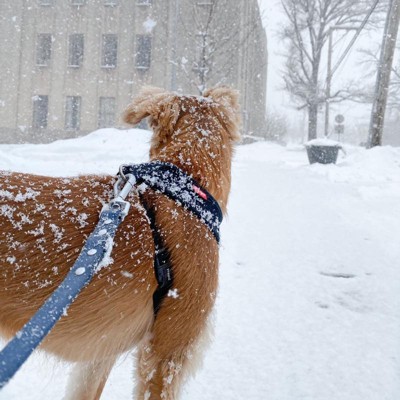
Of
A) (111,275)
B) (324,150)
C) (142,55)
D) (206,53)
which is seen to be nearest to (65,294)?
(111,275)

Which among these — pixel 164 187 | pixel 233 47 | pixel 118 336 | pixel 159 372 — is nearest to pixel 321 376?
pixel 159 372

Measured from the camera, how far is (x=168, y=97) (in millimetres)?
2100

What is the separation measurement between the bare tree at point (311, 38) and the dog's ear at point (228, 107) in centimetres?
2764

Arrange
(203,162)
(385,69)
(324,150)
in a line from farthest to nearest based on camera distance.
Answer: (324,150), (385,69), (203,162)

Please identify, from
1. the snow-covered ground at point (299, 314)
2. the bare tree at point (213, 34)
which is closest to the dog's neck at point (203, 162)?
the snow-covered ground at point (299, 314)

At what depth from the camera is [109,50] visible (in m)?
30.4

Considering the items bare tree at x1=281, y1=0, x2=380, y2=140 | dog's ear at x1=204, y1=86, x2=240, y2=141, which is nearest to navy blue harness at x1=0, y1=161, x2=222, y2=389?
dog's ear at x1=204, y1=86, x2=240, y2=141

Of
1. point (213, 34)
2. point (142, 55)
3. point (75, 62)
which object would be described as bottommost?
point (213, 34)

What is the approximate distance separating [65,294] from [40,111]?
3364 cm

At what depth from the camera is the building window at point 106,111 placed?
3050 cm

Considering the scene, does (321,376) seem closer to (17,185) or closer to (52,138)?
(17,185)

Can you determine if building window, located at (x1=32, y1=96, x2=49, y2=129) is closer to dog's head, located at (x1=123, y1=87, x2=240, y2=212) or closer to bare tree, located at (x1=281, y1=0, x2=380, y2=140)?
bare tree, located at (x1=281, y1=0, x2=380, y2=140)

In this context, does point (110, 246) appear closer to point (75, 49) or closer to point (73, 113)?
point (73, 113)

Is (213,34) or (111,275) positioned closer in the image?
(111,275)
